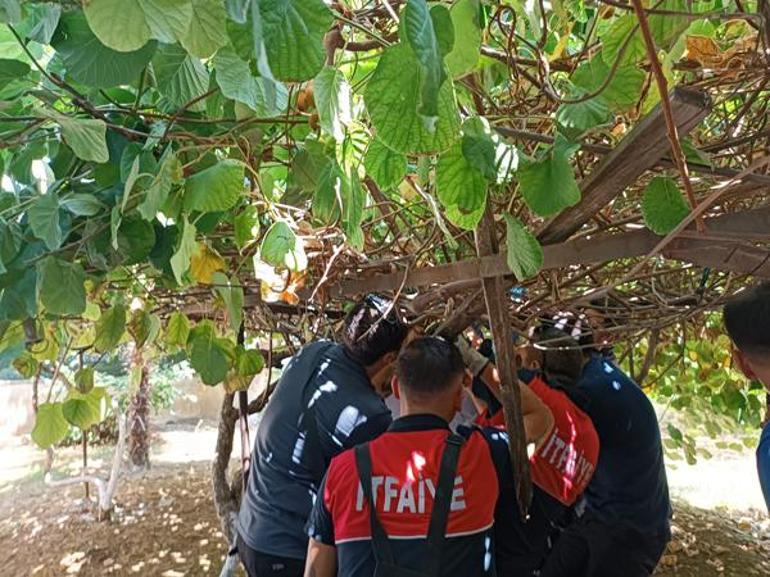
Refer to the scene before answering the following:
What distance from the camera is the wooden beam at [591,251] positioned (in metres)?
0.80

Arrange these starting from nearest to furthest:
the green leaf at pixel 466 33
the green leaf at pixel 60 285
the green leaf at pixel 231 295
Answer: the green leaf at pixel 466 33 → the green leaf at pixel 60 285 → the green leaf at pixel 231 295

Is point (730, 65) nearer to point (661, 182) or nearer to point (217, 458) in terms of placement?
point (661, 182)

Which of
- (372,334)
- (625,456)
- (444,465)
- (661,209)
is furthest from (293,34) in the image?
(625,456)

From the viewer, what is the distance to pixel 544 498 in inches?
73.0

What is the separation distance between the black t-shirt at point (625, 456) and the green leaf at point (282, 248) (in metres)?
1.36

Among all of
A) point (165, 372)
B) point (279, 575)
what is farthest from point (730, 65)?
point (165, 372)

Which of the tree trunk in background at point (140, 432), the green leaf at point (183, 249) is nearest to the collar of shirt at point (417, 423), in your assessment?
the green leaf at point (183, 249)

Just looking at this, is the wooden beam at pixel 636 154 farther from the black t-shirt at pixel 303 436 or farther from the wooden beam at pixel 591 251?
the black t-shirt at pixel 303 436

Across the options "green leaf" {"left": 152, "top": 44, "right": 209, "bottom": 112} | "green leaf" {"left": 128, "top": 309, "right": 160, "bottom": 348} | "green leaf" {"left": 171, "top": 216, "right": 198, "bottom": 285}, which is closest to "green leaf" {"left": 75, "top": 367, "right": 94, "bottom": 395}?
"green leaf" {"left": 128, "top": 309, "right": 160, "bottom": 348}

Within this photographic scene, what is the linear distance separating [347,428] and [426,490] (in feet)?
1.20

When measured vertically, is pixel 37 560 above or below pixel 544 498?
below

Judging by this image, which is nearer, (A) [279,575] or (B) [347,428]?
(B) [347,428]

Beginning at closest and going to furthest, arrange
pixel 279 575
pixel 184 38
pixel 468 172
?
pixel 184 38 → pixel 468 172 → pixel 279 575

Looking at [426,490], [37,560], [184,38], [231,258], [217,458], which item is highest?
[184,38]
